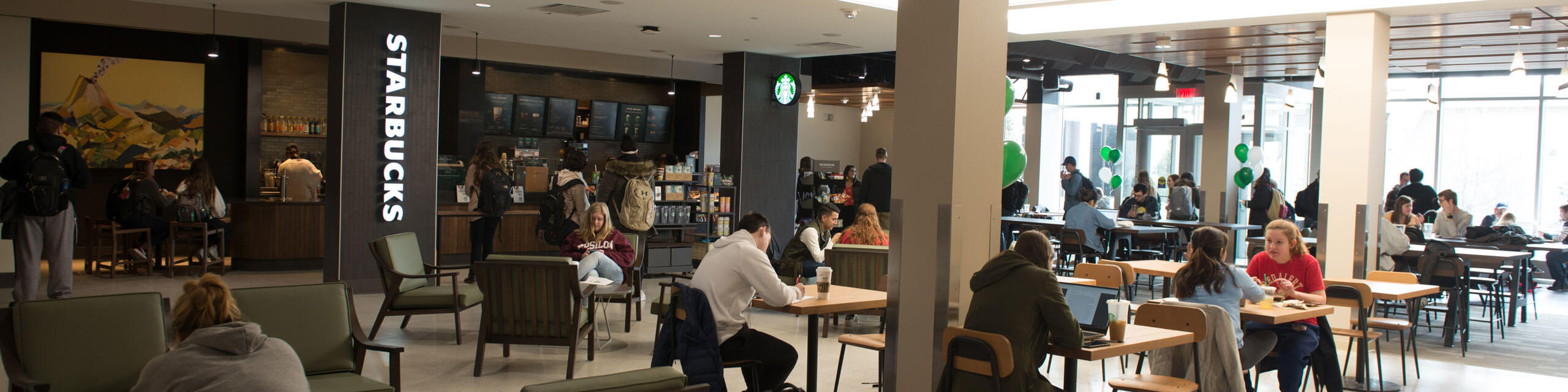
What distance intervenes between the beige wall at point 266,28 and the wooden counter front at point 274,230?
1903mm

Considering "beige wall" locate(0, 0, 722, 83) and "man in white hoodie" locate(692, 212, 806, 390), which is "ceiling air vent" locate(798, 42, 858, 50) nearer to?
"beige wall" locate(0, 0, 722, 83)

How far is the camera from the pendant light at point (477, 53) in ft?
35.8

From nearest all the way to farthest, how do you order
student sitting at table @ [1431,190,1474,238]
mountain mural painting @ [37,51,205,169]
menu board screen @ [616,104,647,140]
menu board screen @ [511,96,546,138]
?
student sitting at table @ [1431,190,1474,238] < mountain mural painting @ [37,51,205,169] < menu board screen @ [511,96,546,138] < menu board screen @ [616,104,647,140]

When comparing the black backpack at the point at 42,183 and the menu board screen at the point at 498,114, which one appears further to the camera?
the menu board screen at the point at 498,114

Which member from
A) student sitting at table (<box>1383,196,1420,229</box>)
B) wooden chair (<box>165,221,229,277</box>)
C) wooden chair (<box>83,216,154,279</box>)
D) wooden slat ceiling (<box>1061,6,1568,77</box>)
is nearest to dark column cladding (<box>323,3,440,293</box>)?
wooden chair (<box>165,221,229,277</box>)

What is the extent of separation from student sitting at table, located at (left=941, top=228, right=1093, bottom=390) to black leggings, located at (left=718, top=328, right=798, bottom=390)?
40.6 inches

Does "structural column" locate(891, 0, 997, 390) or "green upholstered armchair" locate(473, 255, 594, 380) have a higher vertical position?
"structural column" locate(891, 0, 997, 390)

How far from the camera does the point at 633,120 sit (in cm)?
1495

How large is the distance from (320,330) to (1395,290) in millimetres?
Answer: 5840

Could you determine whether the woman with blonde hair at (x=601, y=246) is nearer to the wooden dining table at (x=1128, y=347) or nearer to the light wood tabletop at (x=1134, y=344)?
the wooden dining table at (x=1128, y=347)

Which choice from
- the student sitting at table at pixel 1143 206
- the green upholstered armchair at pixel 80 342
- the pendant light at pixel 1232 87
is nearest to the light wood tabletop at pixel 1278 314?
the green upholstered armchair at pixel 80 342

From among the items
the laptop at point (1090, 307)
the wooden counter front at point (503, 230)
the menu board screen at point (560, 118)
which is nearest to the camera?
the laptop at point (1090, 307)

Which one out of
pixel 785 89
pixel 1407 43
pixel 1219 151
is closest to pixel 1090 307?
pixel 1407 43

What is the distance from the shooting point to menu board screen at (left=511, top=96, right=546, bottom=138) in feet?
44.2
